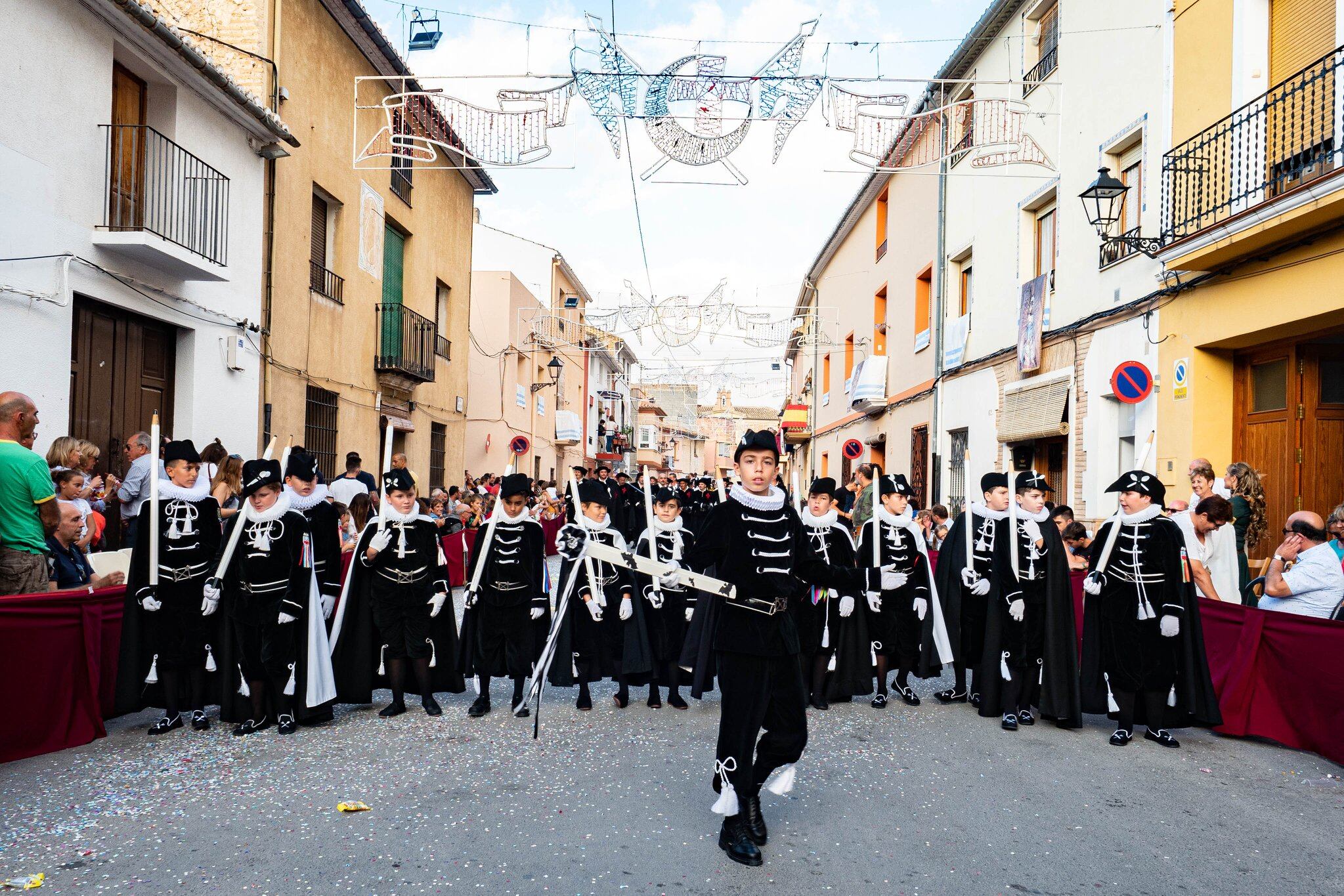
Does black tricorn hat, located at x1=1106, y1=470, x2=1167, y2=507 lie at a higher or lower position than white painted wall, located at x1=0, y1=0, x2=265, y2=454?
lower

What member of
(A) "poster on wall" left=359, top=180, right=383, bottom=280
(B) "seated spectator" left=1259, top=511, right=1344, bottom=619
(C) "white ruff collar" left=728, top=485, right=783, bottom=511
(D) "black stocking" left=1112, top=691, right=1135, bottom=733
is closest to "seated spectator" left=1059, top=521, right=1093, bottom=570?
(B) "seated spectator" left=1259, top=511, right=1344, bottom=619

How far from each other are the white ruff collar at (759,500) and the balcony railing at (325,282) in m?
11.8

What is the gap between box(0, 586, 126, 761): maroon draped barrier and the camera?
5699mm

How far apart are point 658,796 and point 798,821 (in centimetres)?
79

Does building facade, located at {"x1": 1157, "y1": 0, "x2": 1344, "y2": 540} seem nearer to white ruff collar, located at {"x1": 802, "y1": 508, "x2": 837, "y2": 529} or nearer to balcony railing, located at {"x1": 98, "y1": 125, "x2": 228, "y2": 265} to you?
white ruff collar, located at {"x1": 802, "y1": 508, "x2": 837, "y2": 529}

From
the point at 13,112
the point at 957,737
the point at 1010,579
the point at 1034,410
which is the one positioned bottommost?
the point at 957,737

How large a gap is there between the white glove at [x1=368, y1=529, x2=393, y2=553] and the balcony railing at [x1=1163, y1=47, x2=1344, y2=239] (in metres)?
8.16

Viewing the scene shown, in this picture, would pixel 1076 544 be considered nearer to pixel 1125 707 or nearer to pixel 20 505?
pixel 1125 707

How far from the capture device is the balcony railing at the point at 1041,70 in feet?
45.6

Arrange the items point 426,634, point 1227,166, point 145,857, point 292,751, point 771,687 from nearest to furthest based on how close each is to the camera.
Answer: point 145,857 < point 771,687 < point 292,751 < point 426,634 < point 1227,166

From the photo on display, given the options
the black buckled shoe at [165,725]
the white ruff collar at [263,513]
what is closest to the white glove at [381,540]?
the white ruff collar at [263,513]

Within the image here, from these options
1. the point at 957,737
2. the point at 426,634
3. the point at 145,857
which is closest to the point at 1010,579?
the point at 957,737

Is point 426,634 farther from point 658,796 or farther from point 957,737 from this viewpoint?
point 957,737

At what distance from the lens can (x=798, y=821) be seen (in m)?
4.89
